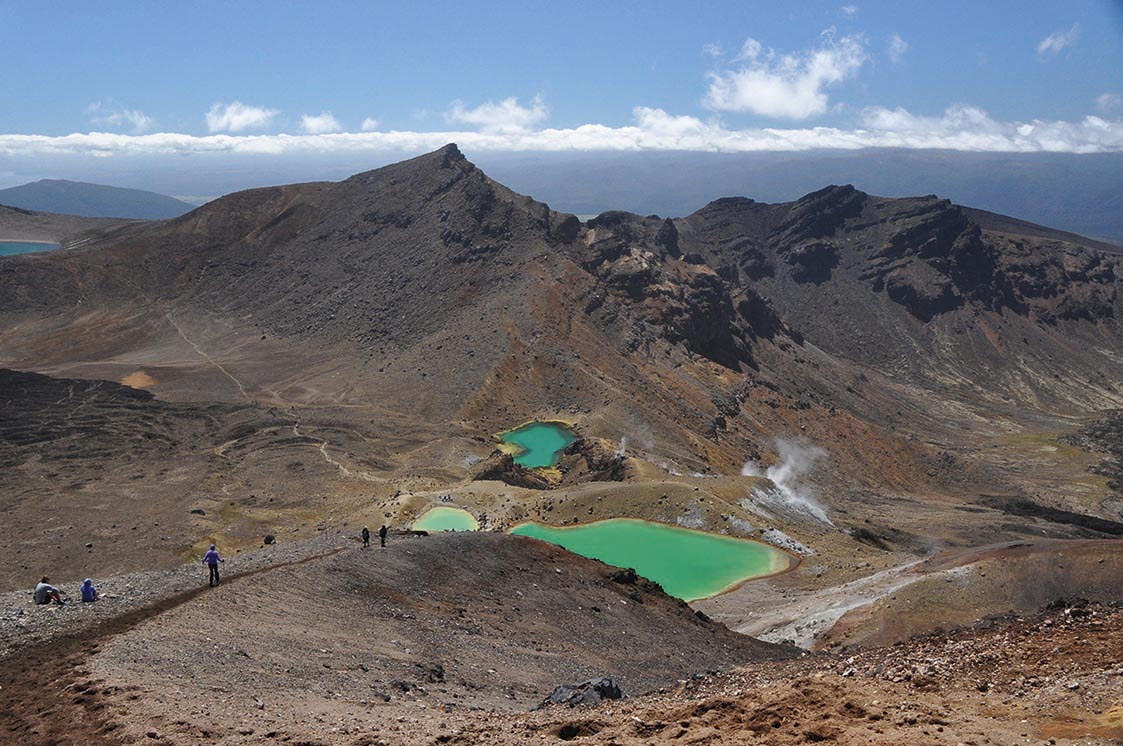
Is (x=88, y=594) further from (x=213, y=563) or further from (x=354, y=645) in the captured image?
(x=354, y=645)

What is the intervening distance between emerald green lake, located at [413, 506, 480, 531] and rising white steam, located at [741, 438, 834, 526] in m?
24.4

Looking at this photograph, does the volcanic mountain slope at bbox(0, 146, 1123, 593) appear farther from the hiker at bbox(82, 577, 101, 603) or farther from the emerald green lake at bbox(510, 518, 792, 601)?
the hiker at bbox(82, 577, 101, 603)

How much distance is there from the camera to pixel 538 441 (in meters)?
86.8

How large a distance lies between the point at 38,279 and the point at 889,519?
456ft

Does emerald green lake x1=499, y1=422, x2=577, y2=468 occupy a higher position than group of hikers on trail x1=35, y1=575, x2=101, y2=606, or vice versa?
group of hikers on trail x1=35, y1=575, x2=101, y2=606

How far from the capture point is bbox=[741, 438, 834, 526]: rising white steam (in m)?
66.2

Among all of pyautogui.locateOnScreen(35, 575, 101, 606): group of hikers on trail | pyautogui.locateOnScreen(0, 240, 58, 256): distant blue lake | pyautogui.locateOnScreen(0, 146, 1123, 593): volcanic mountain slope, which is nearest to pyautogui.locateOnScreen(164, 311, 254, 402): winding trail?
pyautogui.locateOnScreen(0, 146, 1123, 593): volcanic mountain slope

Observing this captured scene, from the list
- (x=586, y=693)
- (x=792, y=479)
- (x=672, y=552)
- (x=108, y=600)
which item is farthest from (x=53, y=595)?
(x=792, y=479)

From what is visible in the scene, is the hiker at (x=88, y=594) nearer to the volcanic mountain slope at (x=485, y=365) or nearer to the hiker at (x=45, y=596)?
the hiker at (x=45, y=596)

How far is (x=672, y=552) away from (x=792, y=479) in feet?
159

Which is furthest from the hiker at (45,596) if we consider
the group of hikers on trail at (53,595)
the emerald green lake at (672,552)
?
the emerald green lake at (672,552)

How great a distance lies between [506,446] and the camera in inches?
3359

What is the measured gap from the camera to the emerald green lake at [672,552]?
4962 cm

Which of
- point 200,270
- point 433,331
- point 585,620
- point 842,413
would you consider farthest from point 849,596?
point 200,270
